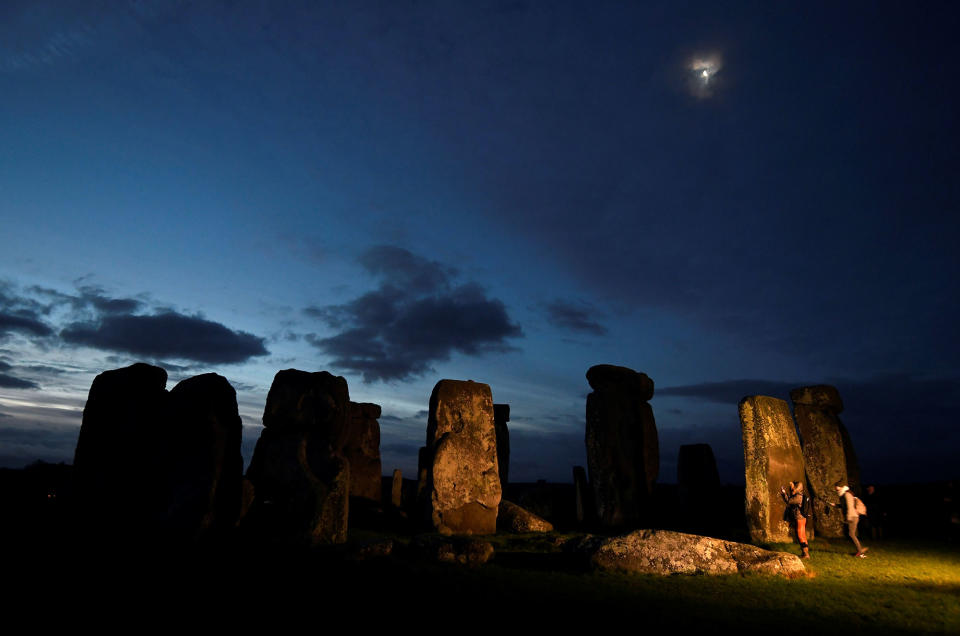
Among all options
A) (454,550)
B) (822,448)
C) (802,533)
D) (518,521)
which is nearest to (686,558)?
(802,533)

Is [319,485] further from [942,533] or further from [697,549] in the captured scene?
[942,533]

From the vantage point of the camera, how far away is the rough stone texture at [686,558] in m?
7.68

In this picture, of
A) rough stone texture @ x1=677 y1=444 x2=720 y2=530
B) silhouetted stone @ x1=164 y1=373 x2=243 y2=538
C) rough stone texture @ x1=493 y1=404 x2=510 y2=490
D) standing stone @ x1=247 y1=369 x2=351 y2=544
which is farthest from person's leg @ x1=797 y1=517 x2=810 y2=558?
rough stone texture @ x1=493 y1=404 x2=510 y2=490

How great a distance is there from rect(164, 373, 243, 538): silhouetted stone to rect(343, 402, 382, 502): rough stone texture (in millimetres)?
6855

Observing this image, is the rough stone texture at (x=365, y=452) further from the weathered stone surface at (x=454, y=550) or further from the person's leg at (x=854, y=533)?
the person's leg at (x=854, y=533)

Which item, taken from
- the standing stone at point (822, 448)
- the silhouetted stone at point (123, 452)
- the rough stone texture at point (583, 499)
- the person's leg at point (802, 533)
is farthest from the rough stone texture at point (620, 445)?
the silhouetted stone at point (123, 452)

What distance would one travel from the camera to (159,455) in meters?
8.93

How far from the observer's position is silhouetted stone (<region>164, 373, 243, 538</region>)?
8289mm

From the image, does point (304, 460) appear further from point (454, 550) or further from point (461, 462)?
point (461, 462)

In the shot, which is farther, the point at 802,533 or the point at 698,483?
the point at 698,483

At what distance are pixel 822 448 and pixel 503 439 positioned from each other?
30.2 feet

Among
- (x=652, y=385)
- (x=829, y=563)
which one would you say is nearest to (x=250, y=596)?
(x=829, y=563)

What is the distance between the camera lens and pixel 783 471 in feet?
37.6

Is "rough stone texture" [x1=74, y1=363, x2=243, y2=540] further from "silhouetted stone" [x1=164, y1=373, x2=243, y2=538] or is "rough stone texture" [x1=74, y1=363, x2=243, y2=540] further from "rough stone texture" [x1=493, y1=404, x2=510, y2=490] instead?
"rough stone texture" [x1=493, y1=404, x2=510, y2=490]
